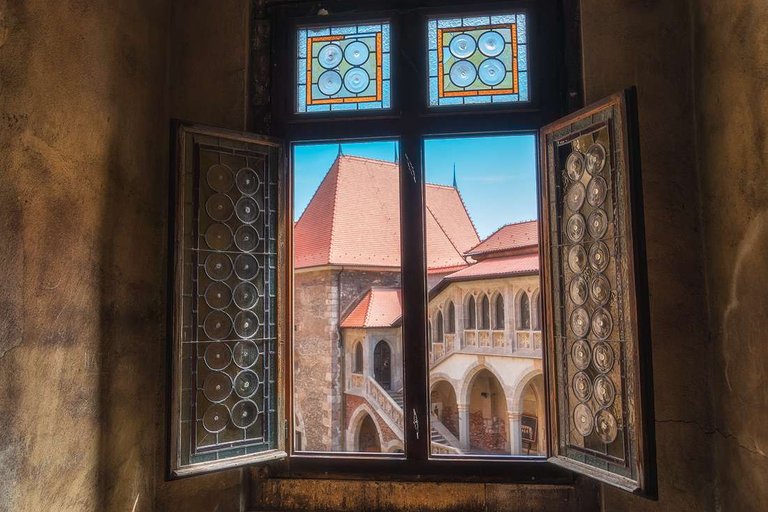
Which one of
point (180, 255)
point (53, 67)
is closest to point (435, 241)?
point (180, 255)

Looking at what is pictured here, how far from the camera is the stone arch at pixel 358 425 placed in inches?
102

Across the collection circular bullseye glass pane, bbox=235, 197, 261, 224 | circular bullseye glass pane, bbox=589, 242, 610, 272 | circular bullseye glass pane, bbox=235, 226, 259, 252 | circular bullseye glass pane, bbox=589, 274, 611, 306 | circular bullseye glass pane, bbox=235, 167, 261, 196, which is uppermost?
circular bullseye glass pane, bbox=235, 167, 261, 196

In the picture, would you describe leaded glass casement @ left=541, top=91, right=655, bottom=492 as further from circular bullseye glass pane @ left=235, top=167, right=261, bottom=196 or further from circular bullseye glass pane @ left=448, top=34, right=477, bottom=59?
circular bullseye glass pane @ left=235, top=167, right=261, bottom=196

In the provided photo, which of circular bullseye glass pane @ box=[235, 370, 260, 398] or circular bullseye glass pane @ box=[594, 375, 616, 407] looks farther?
circular bullseye glass pane @ box=[235, 370, 260, 398]

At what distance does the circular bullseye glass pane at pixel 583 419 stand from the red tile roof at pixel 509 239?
689 mm

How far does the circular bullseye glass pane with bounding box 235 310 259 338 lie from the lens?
2.19 m

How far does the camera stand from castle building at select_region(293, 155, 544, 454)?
2.42 meters

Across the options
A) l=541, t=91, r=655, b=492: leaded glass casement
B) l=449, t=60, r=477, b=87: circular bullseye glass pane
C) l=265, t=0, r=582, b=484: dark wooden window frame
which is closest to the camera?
l=541, t=91, r=655, b=492: leaded glass casement

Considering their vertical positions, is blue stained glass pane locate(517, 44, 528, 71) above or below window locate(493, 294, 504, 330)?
above

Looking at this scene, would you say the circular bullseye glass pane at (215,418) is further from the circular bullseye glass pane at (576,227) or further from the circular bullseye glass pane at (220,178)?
the circular bullseye glass pane at (576,227)

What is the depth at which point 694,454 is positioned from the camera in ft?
6.54

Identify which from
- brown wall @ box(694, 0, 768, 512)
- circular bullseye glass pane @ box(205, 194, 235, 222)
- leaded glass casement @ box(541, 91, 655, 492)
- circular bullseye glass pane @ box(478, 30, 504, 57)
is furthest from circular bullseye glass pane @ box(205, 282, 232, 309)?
brown wall @ box(694, 0, 768, 512)

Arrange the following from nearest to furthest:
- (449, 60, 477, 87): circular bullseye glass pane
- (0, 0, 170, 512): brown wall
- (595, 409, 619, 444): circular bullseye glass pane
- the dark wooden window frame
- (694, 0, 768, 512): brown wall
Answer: (0, 0, 170, 512): brown wall, (694, 0, 768, 512): brown wall, (595, 409, 619, 444): circular bullseye glass pane, the dark wooden window frame, (449, 60, 477, 87): circular bullseye glass pane

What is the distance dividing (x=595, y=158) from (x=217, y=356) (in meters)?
1.68
